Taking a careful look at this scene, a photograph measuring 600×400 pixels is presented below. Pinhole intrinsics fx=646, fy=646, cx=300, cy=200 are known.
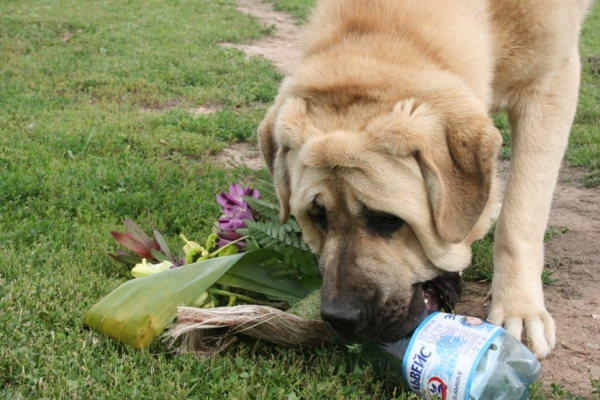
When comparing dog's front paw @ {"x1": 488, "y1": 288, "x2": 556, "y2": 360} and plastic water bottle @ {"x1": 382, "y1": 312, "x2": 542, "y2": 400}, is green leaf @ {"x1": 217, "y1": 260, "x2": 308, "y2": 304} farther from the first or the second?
dog's front paw @ {"x1": 488, "y1": 288, "x2": 556, "y2": 360}

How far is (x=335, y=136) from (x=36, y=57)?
7.64 metres

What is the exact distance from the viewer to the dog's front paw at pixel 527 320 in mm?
2844

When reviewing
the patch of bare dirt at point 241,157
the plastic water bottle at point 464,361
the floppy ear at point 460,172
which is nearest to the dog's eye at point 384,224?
the floppy ear at point 460,172

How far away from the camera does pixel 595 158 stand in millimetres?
5492

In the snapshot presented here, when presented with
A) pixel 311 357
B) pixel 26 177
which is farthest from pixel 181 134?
pixel 311 357

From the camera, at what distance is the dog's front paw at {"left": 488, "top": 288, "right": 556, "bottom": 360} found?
9.33 ft

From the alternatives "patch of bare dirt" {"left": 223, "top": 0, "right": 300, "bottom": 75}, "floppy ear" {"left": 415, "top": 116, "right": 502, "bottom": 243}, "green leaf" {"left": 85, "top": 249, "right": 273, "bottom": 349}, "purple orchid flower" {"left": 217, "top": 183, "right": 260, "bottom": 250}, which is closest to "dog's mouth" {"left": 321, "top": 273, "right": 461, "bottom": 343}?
"floppy ear" {"left": 415, "top": 116, "right": 502, "bottom": 243}

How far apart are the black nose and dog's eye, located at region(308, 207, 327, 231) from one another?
1.39 ft

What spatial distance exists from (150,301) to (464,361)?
1.37 metres

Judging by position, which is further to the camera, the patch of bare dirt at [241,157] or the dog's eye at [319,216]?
the patch of bare dirt at [241,157]

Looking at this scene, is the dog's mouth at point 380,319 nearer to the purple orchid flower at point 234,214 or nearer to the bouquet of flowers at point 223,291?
the bouquet of flowers at point 223,291

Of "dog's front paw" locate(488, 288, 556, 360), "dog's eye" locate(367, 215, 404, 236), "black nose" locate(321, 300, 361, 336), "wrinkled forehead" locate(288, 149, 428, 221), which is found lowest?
"dog's front paw" locate(488, 288, 556, 360)

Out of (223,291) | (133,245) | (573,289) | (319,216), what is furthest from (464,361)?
(133,245)

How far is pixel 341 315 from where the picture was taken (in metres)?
2.44
